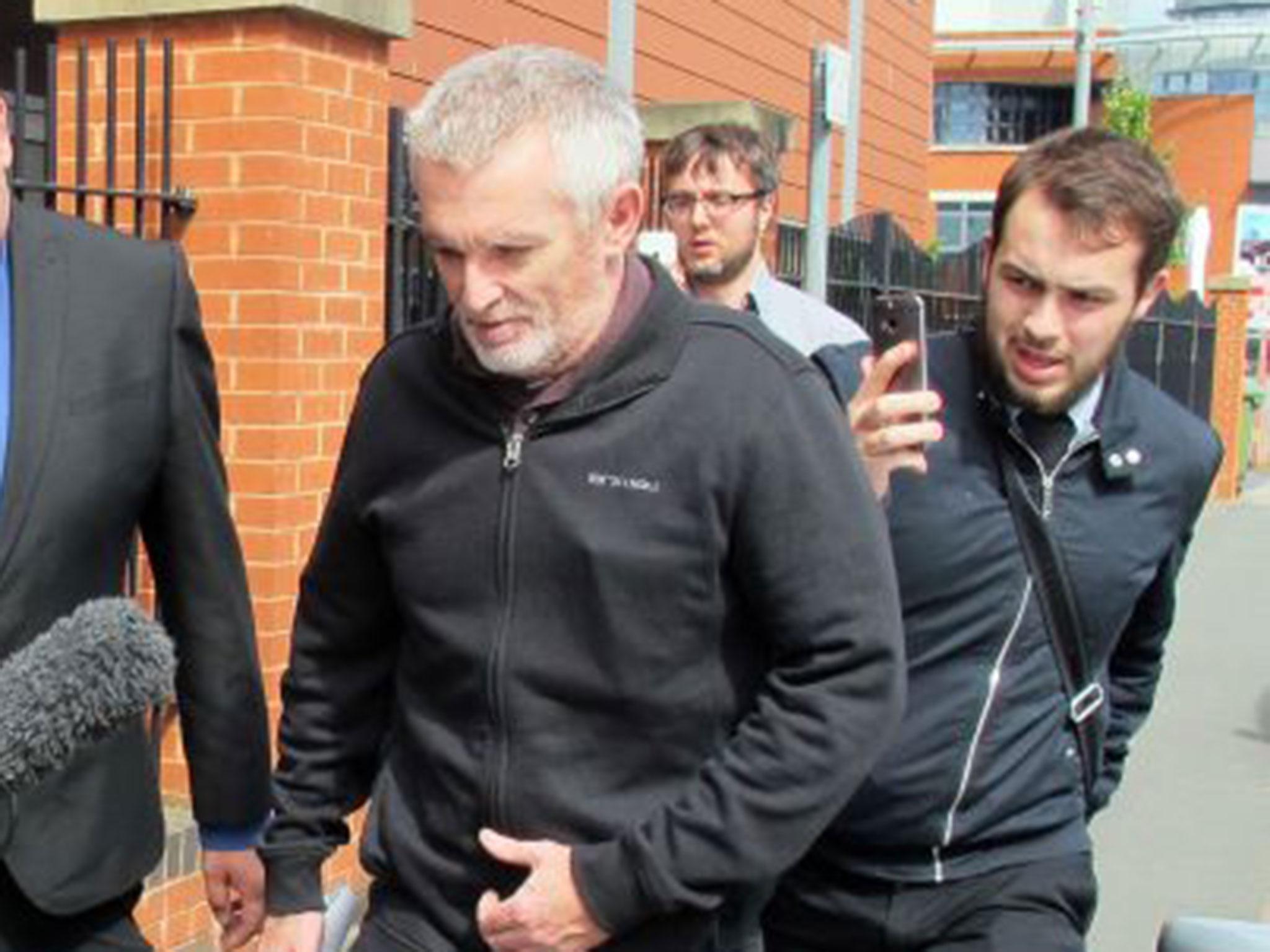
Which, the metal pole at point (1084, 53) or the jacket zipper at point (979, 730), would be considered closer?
the jacket zipper at point (979, 730)

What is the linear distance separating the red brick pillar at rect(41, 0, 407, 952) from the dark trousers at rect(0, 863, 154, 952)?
209cm

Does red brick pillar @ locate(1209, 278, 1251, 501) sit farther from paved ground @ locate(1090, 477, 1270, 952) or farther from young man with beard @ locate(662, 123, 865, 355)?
young man with beard @ locate(662, 123, 865, 355)

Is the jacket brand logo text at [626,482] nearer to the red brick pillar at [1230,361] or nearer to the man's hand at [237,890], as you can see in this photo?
the man's hand at [237,890]

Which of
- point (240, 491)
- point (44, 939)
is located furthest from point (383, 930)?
point (240, 491)

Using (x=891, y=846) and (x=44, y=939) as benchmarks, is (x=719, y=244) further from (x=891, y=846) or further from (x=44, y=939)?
(x=44, y=939)

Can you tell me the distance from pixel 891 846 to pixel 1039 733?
292 millimetres

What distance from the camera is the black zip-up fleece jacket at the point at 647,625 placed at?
2.11 meters

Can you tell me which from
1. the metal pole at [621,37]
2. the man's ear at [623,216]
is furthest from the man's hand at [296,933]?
the metal pole at [621,37]

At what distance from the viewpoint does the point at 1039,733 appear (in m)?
2.75

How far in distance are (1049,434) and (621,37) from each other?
24.7 feet

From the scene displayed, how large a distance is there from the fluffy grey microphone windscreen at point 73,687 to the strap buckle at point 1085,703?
6.32ft

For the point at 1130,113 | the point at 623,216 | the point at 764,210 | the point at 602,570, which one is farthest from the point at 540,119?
the point at 1130,113

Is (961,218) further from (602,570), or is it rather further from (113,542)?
(602,570)

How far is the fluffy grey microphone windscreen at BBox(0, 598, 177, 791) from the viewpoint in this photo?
3.44 ft
